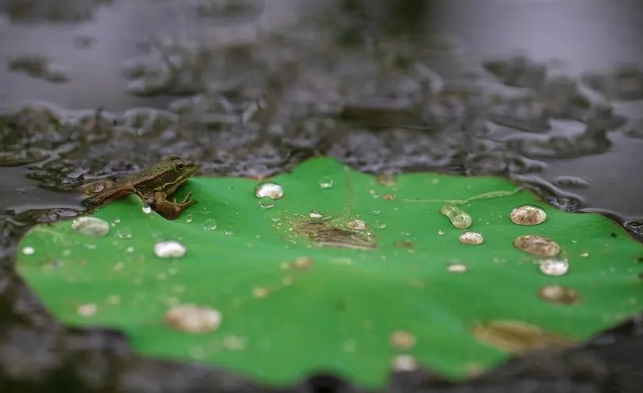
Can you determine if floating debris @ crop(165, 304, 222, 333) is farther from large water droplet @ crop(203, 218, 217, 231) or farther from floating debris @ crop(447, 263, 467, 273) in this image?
floating debris @ crop(447, 263, 467, 273)

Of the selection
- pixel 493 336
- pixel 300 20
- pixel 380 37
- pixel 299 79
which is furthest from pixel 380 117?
pixel 493 336

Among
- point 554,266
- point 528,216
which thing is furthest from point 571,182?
point 554,266

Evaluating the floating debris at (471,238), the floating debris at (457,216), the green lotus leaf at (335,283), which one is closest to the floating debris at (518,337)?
the green lotus leaf at (335,283)

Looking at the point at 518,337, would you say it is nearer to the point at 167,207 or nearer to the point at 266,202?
the point at 266,202

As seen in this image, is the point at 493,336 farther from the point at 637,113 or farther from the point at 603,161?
the point at 637,113

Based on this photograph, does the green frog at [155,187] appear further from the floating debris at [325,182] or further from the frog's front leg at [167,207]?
the floating debris at [325,182]

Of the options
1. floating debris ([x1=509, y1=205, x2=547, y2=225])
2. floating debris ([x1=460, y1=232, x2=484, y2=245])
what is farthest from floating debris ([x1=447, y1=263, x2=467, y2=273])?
floating debris ([x1=509, y1=205, x2=547, y2=225])

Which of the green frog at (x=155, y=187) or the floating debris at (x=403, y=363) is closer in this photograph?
the floating debris at (x=403, y=363)
